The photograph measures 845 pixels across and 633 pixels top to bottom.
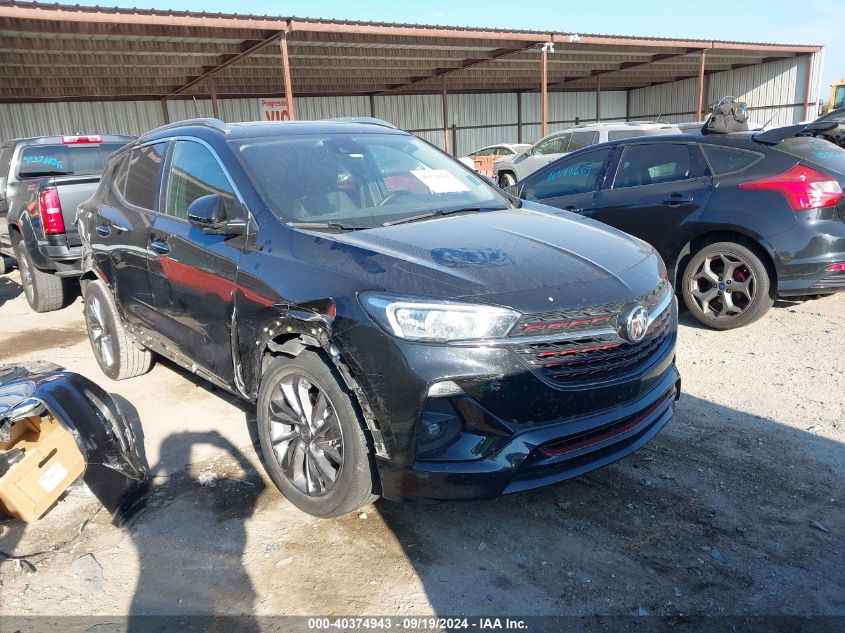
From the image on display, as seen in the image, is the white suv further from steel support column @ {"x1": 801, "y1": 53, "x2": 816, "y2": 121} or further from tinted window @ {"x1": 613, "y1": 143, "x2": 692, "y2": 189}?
steel support column @ {"x1": 801, "y1": 53, "x2": 816, "y2": 121}

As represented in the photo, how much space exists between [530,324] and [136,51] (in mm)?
17279

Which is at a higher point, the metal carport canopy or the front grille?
the metal carport canopy

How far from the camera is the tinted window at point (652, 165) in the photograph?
5613 mm

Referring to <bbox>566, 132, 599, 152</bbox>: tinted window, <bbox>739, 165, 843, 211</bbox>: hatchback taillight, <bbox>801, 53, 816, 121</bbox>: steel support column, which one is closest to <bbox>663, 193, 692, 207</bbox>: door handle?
<bbox>739, 165, 843, 211</bbox>: hatchback taillight

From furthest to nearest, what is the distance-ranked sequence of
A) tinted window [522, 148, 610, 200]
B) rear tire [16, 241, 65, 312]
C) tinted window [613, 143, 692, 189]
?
rear tire [16, 241, 65, 312] < tinted window [522, 148, 610, 200] < tinted window [613, 143, 692, 189]

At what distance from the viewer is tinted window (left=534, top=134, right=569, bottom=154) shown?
1523 centimetres

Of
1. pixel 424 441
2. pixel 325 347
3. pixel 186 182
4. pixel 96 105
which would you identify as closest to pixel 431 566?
pixel 424 441

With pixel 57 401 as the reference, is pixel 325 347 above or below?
above

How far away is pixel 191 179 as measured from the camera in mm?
3672

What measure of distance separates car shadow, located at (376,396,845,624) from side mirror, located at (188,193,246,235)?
152cm

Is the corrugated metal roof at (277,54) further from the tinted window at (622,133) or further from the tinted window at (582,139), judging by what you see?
the tinted window at (622,133)

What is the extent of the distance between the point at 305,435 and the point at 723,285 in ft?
12.7

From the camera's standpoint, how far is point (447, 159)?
13.7 feet

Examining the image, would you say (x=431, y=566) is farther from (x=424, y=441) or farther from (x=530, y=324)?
(x=530, y=324)
